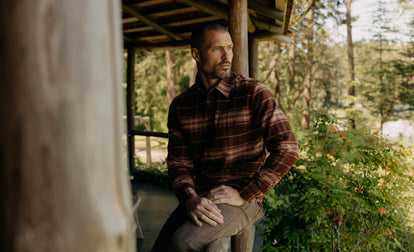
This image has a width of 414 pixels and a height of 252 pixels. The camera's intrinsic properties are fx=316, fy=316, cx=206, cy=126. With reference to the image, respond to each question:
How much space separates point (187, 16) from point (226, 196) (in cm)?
401

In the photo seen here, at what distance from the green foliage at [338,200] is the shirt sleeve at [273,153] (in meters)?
0.95

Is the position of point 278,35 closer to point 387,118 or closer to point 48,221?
point 48,221

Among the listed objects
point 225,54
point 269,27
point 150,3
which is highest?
point 150,3

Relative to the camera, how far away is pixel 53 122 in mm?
627

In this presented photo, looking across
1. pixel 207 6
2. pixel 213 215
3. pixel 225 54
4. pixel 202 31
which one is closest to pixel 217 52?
pixel 225 54

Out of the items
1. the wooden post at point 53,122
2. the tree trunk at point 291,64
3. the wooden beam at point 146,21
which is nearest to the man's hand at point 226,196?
the wooden post at point 53,122

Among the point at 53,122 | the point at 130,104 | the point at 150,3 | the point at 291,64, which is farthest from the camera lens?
the point at 291,64

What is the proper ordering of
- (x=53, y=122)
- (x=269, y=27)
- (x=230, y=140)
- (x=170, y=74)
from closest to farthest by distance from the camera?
(x=53, y=122)
(x=230, y=140)
(x=269, y=27)
(x=170, y=74)

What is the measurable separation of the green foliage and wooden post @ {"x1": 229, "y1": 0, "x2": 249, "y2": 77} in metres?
0.94

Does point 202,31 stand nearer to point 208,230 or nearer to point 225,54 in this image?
point 225,54

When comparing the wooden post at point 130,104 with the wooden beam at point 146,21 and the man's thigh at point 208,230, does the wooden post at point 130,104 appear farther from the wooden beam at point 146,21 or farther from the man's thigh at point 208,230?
the man's thigh at point 208,230

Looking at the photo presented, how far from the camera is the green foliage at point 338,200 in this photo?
2611 mm

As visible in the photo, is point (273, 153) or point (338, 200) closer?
point (273, 153)

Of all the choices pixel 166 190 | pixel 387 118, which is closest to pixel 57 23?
pixel 166 190
